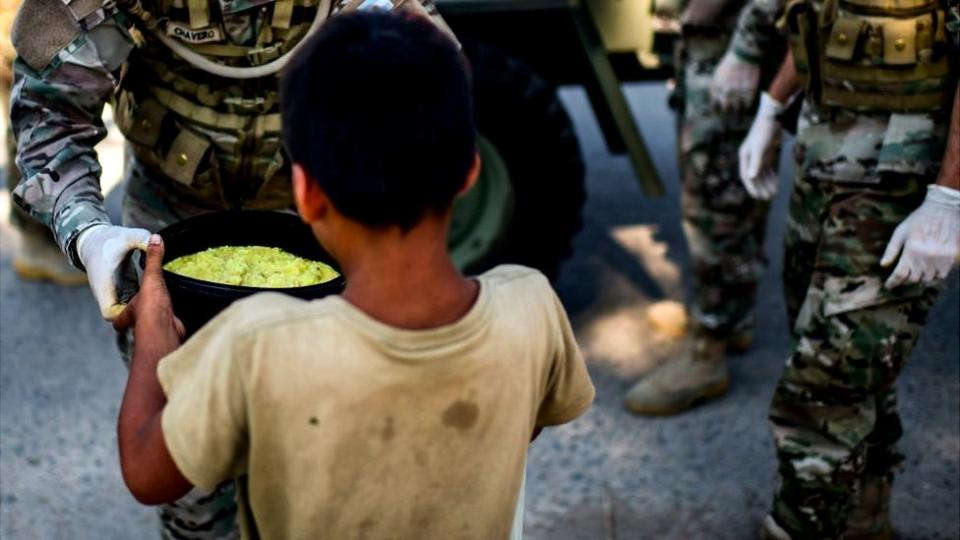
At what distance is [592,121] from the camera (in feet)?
21.0

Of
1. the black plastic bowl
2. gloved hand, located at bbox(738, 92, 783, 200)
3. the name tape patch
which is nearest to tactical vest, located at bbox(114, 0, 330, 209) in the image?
the name tape patch

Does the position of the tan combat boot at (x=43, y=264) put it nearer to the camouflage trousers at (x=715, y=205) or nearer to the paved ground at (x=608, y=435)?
the paved ground at (x=608, y=435)

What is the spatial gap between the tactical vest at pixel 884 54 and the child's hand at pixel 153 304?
1.56 m

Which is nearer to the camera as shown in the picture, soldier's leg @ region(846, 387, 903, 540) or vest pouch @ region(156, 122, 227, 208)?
vest pouch @ region(156, 122, 227, 208)

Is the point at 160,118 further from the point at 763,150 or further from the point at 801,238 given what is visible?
the point at 763,150

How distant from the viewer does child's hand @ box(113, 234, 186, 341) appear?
1580mm

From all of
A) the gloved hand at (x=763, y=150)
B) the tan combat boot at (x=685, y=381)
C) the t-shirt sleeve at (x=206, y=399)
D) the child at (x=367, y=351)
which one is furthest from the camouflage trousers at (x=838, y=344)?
the t-shirt sleeve at (x=206, y=399)

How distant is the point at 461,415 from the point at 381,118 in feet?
1.27

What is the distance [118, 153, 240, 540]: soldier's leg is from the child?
909 millimetres

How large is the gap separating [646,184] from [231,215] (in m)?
2.35

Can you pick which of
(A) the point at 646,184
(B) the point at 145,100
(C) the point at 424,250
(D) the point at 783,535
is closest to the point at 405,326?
(C) the point at 424,250

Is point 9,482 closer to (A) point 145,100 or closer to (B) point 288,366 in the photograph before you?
(A) point 145,100

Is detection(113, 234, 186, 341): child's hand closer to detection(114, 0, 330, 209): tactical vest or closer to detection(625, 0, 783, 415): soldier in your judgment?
detection(114, 0, 330, 209): tactical vest

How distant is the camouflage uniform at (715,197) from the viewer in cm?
379
